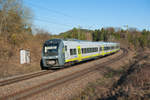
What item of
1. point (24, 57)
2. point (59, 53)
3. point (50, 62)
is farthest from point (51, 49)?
point (24, 57)

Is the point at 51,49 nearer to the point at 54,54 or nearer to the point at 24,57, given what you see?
the point at 54,54

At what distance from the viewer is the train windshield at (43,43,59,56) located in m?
15.2

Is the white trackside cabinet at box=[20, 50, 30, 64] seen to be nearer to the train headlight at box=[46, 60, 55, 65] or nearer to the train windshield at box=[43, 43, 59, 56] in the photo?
the train windshield at box=[43, 43, 59, 56]

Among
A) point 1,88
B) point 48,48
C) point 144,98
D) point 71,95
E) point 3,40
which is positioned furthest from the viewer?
point 3,40

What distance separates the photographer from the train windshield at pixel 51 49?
49.9 ft

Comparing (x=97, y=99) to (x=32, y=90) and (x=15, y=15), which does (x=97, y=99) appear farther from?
(x=15, y=15)

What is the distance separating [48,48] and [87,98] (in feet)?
29.8

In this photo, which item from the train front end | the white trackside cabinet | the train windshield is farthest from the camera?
the white trackside cabinet

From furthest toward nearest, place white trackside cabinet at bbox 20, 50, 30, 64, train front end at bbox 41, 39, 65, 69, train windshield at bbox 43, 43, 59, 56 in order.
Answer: white trackside cabinet at bbox 20, 50, 30, 64 < train windshield at bbox 43, 43, 59, 56 < train front end at bbox 41, 39, 65, 69

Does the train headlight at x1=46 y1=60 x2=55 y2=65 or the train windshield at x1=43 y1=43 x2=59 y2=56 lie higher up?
the train windshield at x1=43 y1=43 x2=59 y2=56

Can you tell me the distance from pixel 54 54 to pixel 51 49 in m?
0.67

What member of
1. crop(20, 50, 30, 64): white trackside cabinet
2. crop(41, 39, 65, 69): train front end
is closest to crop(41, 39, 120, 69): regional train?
crop(41, 39, 65, 69): train front end

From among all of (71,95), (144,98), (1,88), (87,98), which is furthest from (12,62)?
(144,98)

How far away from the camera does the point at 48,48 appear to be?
15.6 m
